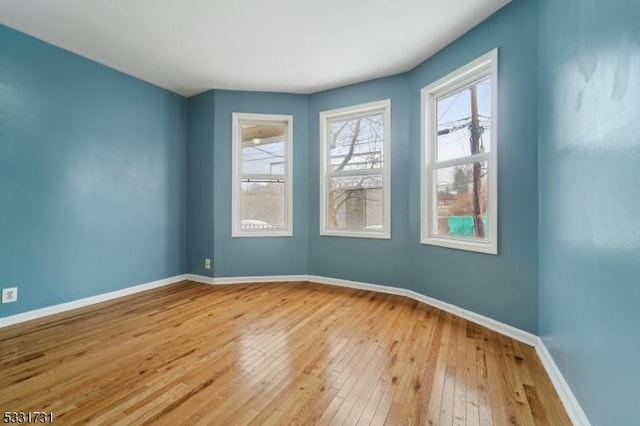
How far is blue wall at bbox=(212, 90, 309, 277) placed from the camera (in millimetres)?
3867

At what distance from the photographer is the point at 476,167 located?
2594mm

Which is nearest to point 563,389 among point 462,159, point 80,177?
point 462,159

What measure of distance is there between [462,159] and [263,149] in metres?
2.66

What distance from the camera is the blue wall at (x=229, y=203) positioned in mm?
3867

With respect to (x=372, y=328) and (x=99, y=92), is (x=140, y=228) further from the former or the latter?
(x=372, y=328)

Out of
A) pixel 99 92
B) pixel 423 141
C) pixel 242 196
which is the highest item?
pixel 99 92

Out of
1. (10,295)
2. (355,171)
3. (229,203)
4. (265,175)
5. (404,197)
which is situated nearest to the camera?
(10,295)

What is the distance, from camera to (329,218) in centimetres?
389

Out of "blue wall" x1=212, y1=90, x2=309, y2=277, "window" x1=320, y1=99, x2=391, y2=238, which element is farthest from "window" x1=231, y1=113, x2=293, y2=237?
"window" x1=320, y1=99, x2=391, y2=238

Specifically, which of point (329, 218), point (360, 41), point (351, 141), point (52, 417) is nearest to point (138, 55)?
point (360, 41)

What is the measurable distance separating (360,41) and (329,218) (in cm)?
216

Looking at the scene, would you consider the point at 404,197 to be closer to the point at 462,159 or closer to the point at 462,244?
the point at 462,159

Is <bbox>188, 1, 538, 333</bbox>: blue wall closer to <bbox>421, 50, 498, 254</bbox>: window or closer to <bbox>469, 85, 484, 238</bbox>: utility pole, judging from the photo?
<bbox>421, 50, 498, 254</bbox>: window

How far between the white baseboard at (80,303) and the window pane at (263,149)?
1.95 metres
